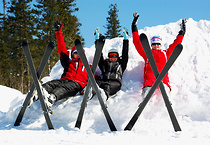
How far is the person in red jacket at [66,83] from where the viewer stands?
2.93 metres

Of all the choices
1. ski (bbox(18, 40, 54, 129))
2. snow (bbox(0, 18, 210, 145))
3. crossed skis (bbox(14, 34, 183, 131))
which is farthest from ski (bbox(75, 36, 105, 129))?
ski (bbox(18, 40, 54, 129))

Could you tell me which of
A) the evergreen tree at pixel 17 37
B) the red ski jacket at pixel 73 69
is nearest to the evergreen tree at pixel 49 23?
the evergreen tree at pixel 17 37

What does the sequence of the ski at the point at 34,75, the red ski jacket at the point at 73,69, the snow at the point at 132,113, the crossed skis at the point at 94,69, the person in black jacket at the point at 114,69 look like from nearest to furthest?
the snow at the point at 132,113, the crossed skis at the point at 94,69, the ski at the point at 34,75, the person in black jacket at the point at 114,69, the red ski jacket at the point at 73,69

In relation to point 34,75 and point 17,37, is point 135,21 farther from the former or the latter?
point 17,37

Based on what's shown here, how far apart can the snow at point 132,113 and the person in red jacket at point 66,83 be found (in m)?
0.23

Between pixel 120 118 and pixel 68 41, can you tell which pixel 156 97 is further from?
pixel 68 41

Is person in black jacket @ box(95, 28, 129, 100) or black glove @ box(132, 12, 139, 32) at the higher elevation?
black glove @ box(132, 12, 139, 32)

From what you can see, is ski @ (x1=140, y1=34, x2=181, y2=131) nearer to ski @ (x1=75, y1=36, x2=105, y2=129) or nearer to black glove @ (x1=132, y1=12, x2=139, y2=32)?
ski @ (x1=75, y1=36, x2=105, y2=129)

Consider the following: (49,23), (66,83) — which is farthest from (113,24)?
(66,83)

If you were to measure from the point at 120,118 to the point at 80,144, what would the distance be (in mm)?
1193

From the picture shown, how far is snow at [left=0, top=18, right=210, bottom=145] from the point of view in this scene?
7.18 ft

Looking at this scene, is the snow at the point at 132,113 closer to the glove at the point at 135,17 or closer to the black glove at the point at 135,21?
the black glove at the point at 135,21

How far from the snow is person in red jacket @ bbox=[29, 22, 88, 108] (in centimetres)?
23

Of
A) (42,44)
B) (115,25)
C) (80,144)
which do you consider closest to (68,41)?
(42,44)
